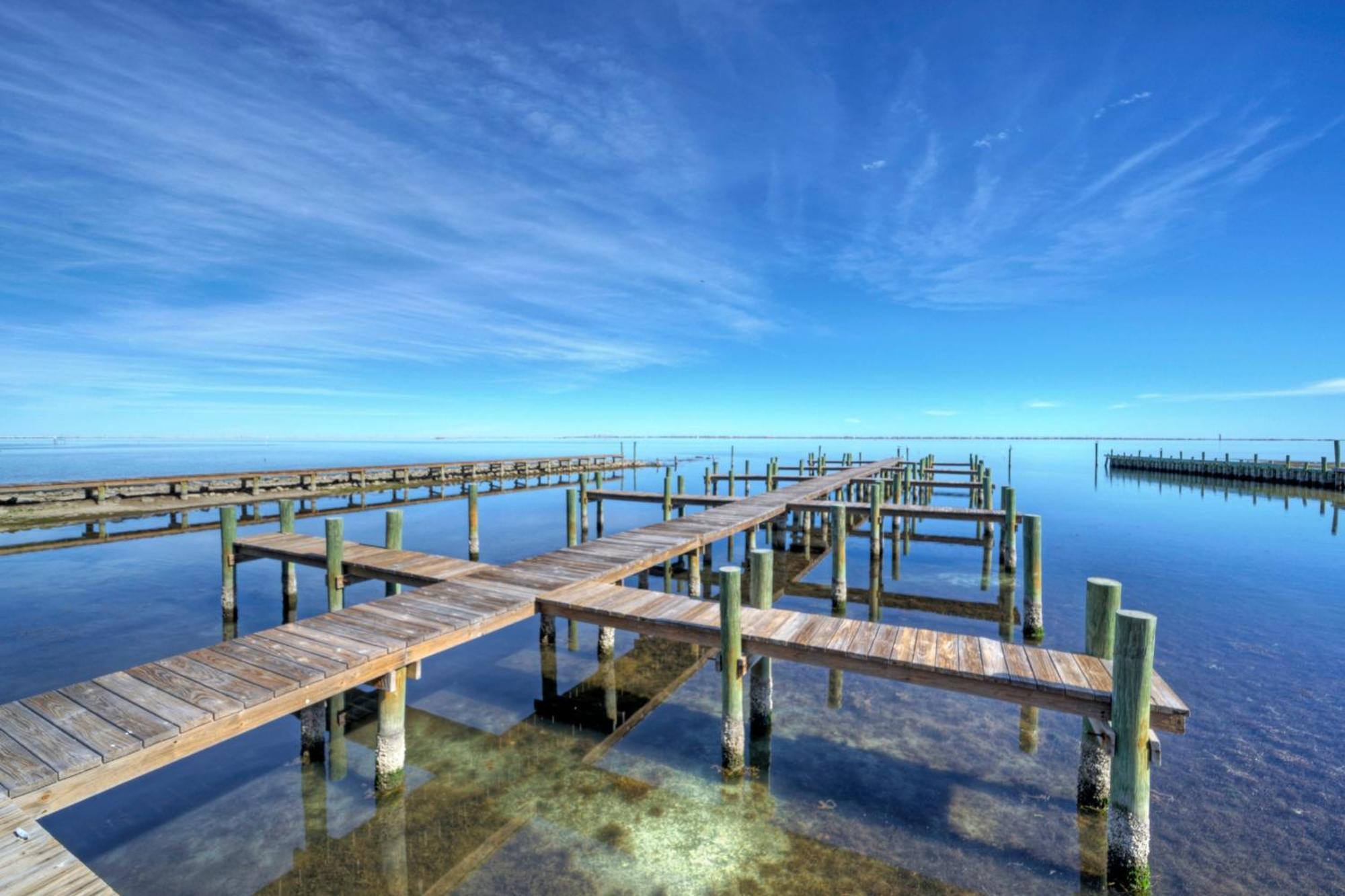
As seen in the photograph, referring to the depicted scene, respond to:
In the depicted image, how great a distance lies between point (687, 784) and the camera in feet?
23.7

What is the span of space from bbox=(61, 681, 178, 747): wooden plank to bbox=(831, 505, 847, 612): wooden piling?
12.8 metres

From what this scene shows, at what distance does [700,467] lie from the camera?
84625 mm

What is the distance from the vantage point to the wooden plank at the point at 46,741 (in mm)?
4309

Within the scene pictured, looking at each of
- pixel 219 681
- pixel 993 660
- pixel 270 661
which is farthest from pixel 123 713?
pixel 993 660

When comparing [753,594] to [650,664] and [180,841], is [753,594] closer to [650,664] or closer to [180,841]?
[650,664]

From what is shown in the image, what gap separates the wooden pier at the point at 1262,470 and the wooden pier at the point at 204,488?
5600cm

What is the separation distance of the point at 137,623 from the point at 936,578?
21.3m

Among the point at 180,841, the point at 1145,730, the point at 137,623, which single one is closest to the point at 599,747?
the point at 180,841

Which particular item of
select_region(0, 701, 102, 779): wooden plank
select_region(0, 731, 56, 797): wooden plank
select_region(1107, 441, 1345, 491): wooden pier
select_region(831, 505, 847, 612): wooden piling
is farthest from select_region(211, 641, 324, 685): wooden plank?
select_region(1107, 441, 1345, 491): wooden pier

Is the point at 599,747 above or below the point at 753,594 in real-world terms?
below

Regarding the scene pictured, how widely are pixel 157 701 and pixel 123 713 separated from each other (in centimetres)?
24

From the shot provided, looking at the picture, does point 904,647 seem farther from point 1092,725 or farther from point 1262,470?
point 1262,470

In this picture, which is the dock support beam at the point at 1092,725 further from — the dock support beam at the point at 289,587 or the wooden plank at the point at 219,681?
the dock support beam at the point at 289,587

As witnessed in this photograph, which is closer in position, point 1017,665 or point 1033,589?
point 1017,665
